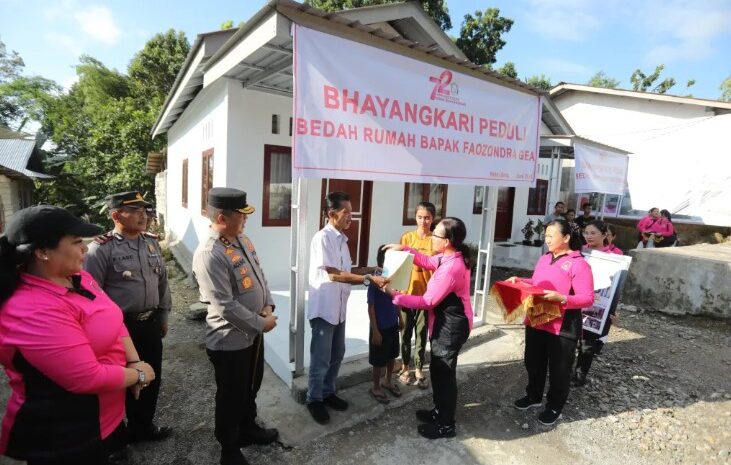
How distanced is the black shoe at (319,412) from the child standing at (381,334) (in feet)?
1.65

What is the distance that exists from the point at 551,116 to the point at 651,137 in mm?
5617

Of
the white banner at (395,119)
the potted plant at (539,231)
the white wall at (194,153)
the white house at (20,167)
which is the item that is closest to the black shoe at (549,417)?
the white banner at (395,119)

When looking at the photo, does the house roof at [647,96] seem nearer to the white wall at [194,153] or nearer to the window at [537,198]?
the window at [537,198]

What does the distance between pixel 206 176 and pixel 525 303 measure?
5.53 meters

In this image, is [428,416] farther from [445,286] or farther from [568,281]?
[568,281]

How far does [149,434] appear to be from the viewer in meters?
2.65

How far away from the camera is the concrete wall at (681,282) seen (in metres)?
5.70

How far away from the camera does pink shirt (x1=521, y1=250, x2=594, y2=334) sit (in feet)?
9.31

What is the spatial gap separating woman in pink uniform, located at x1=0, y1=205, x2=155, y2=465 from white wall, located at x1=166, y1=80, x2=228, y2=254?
3.90m

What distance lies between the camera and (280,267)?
5.77m

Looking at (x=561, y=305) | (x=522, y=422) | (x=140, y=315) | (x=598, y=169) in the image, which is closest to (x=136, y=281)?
(x=140, y=315)

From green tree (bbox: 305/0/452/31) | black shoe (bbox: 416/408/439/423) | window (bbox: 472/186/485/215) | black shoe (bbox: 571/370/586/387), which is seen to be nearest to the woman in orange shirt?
black shoe (bbox: 416/408/439/423)

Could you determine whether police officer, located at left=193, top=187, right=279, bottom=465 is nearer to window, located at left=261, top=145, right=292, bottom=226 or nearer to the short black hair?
the short black hair

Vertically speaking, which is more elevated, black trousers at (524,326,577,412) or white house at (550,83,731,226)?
white house at (550,83,731,226)
